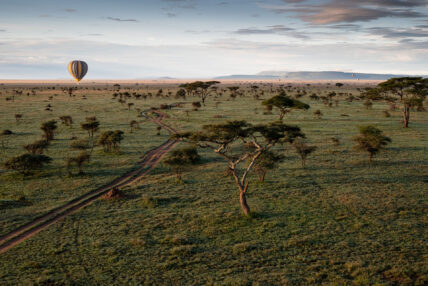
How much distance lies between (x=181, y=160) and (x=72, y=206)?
32.1ft

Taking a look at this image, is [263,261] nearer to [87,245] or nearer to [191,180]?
[87,245]

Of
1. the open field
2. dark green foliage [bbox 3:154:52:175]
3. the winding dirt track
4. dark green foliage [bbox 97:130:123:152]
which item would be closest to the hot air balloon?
the open field

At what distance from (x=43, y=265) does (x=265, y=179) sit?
58.8 ft

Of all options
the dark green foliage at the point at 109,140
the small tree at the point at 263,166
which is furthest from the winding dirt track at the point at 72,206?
the small tree at the point at 263,166

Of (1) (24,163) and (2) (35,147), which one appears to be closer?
(1) (24,163)

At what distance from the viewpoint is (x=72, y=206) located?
877 inches

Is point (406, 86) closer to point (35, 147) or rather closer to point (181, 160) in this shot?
point (181, 160)

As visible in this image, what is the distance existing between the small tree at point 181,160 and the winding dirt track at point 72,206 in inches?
124

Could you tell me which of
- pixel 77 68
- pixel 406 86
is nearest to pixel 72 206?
pixel 406 86

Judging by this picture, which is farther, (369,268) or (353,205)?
(353,205)

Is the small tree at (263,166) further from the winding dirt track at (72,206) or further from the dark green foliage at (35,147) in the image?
the dark green foliage at (35,147)

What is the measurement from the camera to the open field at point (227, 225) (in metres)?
14.6

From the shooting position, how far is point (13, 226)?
19.1 metres

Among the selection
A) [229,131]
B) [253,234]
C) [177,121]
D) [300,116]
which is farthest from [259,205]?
[300,116]
